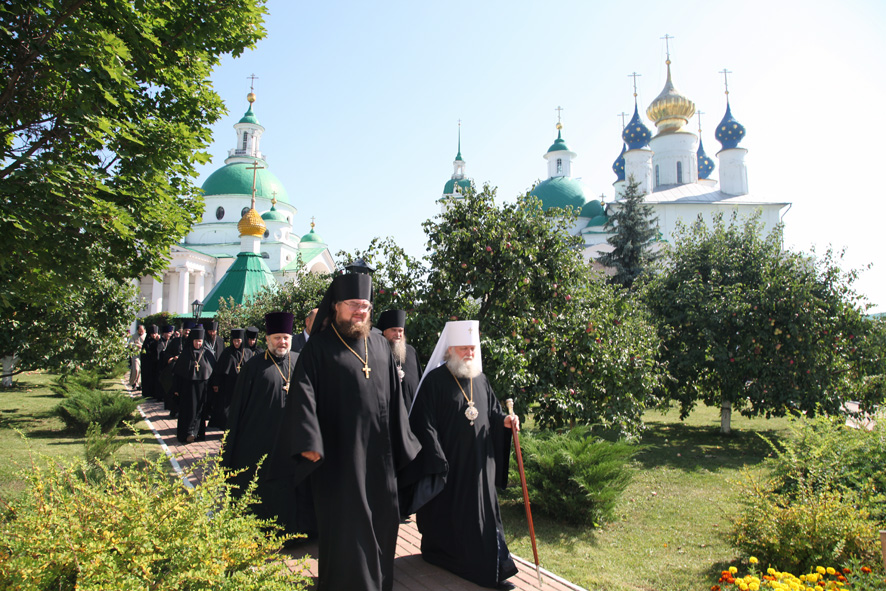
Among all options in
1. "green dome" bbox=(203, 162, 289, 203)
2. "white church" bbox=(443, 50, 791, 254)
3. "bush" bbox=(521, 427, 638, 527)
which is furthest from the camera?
"green dome" bbox=(203, 162, 289, 203)

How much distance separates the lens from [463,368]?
4.70 metres

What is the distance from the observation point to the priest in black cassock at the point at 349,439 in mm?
3613

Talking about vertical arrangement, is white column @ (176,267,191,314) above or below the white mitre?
above

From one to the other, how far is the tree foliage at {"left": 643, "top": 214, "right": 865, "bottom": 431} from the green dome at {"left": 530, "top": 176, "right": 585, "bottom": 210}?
118ft

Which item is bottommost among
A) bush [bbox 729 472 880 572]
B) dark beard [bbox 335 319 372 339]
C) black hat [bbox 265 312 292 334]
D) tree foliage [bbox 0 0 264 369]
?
bush [bbox 729 472 880 572]

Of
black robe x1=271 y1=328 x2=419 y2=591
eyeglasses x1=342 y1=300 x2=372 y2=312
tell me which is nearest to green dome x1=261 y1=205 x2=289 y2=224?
eyeglasses x1=342 y1=300 x2=372 y2=312

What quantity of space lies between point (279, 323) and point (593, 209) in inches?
1688

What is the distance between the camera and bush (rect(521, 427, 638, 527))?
6.05 metres

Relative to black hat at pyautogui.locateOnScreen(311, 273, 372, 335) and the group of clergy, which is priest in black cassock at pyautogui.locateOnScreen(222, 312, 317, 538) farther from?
black hat at pyautogui.locateOnScreen(311, 273, 372, 335)

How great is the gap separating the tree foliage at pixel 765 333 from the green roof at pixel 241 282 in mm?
20688

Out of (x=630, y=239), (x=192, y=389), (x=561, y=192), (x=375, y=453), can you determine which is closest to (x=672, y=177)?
(x=561, y=192)

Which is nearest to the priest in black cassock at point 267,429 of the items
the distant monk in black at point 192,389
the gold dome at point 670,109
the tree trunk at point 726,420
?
the distant monk in black at point 192,389

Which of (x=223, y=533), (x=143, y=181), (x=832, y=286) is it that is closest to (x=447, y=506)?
(x=223, y=533)

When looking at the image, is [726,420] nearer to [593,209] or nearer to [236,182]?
[593,209]
